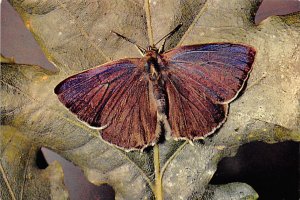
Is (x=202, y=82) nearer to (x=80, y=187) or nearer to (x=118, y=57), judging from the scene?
(x=118, y=57)

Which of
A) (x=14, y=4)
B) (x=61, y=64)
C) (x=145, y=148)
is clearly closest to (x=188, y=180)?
(x=145, y=148)

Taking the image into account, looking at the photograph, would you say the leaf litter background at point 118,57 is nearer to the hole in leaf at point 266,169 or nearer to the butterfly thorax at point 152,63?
the butterfly thorax at point 152,63

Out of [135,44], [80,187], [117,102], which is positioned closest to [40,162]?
[80,187]

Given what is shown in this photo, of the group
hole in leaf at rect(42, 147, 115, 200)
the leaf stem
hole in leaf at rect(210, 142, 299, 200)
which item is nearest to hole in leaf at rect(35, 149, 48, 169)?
hole in leaf at rect(42, 147, 115, 200)

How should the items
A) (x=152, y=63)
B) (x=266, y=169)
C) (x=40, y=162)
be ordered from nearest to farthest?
1. (x=152, y=63)
2. (x=40, y=162)
3. (x=266, y=169)

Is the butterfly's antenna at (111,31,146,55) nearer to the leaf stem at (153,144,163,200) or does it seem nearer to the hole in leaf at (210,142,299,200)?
the leaf stem at (153,144,163,200)

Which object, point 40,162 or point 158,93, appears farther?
point 40,162

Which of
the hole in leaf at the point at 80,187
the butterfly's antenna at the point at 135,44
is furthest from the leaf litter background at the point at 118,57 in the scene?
the hole in leaf at the point at 80,187
